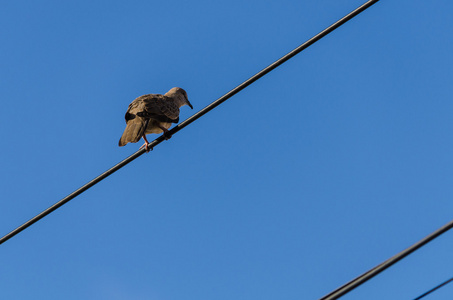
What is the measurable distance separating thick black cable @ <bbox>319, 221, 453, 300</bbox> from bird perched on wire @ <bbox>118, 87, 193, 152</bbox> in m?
5.93

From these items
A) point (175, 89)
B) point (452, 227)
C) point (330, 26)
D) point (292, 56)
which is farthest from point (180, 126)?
point (175, 89)

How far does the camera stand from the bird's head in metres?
11.9

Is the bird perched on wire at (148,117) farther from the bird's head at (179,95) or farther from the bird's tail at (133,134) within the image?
the bird's head at (179,95)

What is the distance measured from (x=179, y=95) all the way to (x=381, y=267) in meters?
8.62

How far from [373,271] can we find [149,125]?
6.60 m

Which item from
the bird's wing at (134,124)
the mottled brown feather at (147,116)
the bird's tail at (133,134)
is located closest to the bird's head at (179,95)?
the mottled brown feather at (147,116)

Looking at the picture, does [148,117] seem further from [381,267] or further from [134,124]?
[381,267]

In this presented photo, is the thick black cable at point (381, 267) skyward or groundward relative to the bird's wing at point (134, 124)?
groundward

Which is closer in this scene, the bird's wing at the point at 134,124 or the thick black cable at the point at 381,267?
the thick black cable at the point at 381,267

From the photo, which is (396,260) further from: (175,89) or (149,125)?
(175,89)

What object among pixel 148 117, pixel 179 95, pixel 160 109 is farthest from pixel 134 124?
pixel 179 95

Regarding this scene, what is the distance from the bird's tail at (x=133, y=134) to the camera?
957cm

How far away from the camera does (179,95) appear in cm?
1211

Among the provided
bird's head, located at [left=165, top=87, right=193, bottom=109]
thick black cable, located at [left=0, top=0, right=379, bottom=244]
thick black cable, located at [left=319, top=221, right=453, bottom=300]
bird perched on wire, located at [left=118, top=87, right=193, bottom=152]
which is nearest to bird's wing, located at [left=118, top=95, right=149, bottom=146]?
bird perched on wire, located at [left=118, top=87, right=193, bottom=152]
